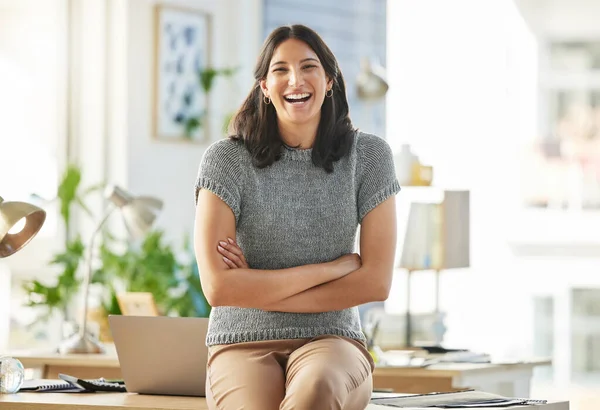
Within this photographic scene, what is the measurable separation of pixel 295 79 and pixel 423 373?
1.48 meters

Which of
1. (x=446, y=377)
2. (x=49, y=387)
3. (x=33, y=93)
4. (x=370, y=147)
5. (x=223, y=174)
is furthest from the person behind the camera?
(x=33, y=93)

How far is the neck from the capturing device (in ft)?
10.2

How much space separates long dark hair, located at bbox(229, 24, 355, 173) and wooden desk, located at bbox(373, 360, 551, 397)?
1.26 m

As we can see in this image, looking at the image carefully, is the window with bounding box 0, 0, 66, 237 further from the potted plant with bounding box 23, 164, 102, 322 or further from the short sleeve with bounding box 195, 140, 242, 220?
the short sleeve with bounding box 195, 140, 242, 220

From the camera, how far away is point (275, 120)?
3.17 metres

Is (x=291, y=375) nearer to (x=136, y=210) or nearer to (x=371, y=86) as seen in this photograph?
(x=136, y=210)

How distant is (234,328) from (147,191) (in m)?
3.75

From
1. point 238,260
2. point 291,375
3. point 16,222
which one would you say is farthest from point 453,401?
point 16,222

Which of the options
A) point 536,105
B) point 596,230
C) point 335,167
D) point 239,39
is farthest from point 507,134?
point 335,167

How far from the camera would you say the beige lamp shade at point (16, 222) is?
334 cm

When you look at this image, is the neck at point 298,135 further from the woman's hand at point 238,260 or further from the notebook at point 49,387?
the notebook at point 49,387

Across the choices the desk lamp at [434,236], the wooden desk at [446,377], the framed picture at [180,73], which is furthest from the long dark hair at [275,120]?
the framed picture at [180,73]

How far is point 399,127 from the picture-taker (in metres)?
8.21

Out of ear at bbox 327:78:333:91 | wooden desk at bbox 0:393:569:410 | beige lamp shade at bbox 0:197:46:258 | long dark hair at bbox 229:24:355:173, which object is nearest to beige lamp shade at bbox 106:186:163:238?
beige lamp shade at bbox 0:197:46:258
